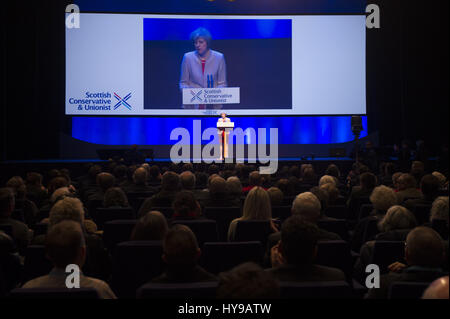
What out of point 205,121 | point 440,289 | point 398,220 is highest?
point 205,121

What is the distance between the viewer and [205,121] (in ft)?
50.1

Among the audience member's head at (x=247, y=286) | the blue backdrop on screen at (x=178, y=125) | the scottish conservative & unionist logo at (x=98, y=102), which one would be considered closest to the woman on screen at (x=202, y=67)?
the blue backdrop on screen at (x=178, y=125)

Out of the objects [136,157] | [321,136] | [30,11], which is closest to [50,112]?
[30,11]

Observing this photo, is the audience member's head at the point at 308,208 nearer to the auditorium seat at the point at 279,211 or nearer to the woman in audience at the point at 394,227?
the woman in audience at the point at 394,227

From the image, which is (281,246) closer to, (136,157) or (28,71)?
(136,157)

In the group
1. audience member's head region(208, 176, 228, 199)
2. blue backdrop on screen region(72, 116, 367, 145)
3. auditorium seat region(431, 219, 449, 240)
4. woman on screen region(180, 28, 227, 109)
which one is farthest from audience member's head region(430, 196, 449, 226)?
blue backdrop on screen region(72, 116, 367, 145)

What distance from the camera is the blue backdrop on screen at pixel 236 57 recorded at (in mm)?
14492

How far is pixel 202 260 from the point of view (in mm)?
3037

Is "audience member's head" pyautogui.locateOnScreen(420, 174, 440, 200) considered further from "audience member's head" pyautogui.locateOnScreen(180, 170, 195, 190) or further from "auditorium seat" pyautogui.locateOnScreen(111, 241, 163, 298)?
"auditorium seat" pyautogui.locateOnScreen(111, 241, 163, 298)

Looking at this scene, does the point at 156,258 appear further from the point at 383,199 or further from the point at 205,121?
the point at 205,121

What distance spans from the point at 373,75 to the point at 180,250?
14.1 m

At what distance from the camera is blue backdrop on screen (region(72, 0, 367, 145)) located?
49.2ft

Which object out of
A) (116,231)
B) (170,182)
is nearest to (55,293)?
(116,231)

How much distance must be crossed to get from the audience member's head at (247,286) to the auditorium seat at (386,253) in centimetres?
193
